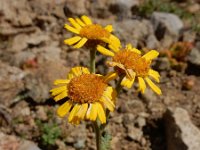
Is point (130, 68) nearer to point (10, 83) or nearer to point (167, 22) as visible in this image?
point (10, 83)

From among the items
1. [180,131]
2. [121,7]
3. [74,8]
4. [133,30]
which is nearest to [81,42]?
[180,131]

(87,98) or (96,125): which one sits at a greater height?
(87,98)

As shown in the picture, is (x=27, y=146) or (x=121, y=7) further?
(x=121, y=7)

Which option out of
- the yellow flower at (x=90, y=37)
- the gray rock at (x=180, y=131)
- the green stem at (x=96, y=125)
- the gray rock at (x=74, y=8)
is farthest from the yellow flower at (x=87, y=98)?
the gray rock at (x=74, y=8)

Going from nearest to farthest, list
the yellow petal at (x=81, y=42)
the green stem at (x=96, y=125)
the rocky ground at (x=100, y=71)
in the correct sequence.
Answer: the green stem at (x=96, y=125) < the yellow petal at (x=81, y=42) < the rocky ground at (x=100, y=71)

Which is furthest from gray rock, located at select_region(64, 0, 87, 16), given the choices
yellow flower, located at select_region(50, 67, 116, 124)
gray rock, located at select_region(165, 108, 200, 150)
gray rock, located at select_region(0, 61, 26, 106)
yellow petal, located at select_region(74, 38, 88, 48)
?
yellow flower, located at select_region(50, 67, 116, 124)

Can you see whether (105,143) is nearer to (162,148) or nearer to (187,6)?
(162,148)

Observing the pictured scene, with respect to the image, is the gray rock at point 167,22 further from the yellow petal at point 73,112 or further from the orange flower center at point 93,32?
the yellow petal at point 73,112
